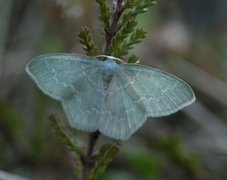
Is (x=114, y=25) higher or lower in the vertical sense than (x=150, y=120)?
higher

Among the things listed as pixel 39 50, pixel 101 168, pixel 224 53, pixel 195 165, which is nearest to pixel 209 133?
pixel 195 165

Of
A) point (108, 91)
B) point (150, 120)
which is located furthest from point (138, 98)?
point (150, 120)

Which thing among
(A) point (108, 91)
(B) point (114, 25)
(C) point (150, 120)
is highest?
(B) point (114, 25)

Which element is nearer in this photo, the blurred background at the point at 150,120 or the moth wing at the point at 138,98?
the moth wing at the point at 138,98

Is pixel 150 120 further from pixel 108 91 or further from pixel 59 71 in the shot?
pixel 59 71

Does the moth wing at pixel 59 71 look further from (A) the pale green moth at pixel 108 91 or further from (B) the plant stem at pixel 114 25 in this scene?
(B) the plant stem at pixel 114 25

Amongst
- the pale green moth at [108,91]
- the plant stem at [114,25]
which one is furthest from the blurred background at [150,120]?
the plant stem at [114,25]

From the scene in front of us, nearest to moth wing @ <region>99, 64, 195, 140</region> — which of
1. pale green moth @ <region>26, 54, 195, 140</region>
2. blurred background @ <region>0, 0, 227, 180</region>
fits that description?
pale green moth @ <region>26, 54, 195, 140</region>
